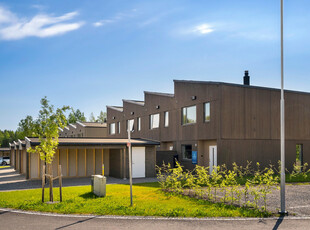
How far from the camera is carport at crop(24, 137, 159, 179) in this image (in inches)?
931

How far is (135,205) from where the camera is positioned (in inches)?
498

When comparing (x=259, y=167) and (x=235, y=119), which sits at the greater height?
(x=235, y=119)

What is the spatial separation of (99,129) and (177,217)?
130ft

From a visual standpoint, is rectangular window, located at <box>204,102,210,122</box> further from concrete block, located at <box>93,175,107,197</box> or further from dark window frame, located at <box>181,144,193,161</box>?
concrete block, located at <box>93,175,107,197</box>

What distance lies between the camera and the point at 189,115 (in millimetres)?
27641

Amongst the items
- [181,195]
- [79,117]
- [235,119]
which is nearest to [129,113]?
[235,119]

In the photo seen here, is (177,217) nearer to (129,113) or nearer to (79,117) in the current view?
(129,113)

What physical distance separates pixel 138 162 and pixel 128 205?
1235cm

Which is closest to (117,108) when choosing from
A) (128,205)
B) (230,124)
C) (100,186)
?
(230,124)

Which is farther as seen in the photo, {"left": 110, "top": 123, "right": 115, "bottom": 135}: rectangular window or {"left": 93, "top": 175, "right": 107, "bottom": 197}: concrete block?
{"left": 110, "top": 123, "right": 115, "bottom": 135}: rectangular window

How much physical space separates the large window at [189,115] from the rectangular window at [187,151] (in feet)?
6.26

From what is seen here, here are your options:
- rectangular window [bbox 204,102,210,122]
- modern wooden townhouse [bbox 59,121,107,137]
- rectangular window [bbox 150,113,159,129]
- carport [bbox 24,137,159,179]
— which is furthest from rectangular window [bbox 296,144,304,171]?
modern wooden townhouse [bbox 59,121,107,137]

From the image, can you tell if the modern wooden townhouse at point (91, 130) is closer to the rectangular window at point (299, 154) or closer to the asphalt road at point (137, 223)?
the rectangular window at point (299, 154)

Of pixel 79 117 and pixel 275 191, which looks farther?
pixel 79 117
